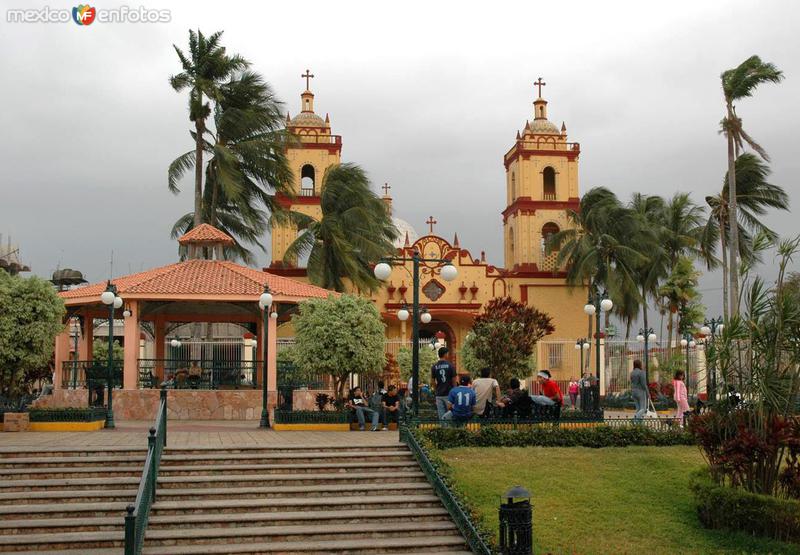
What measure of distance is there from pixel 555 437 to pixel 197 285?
11.0 m

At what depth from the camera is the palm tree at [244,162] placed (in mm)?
33812

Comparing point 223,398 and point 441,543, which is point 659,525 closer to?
point 441,543

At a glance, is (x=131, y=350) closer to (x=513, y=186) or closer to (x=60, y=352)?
(x=60, y=352)

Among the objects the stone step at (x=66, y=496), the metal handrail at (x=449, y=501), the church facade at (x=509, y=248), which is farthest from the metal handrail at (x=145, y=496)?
the church facade at (x=509, y=248)

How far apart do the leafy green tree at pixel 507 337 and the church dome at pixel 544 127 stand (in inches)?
1061

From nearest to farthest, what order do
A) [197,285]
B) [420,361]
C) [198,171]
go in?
[197,285] → [198,171] → [420,361]

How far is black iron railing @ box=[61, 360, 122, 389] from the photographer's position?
918 inches

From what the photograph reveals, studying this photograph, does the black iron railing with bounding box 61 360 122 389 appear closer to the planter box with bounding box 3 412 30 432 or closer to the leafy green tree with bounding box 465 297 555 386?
the planter box with bounding box 3 412 30 432

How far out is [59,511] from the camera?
12.1 meters

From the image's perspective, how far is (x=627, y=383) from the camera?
37.3 metres

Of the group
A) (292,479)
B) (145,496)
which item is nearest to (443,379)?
(292,479)

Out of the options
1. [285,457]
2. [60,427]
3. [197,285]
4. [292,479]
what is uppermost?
[197,285]

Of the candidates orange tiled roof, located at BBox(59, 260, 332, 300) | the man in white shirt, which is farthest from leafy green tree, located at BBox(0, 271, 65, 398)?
the man in white shirt

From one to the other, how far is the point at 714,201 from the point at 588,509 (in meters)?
26.8
